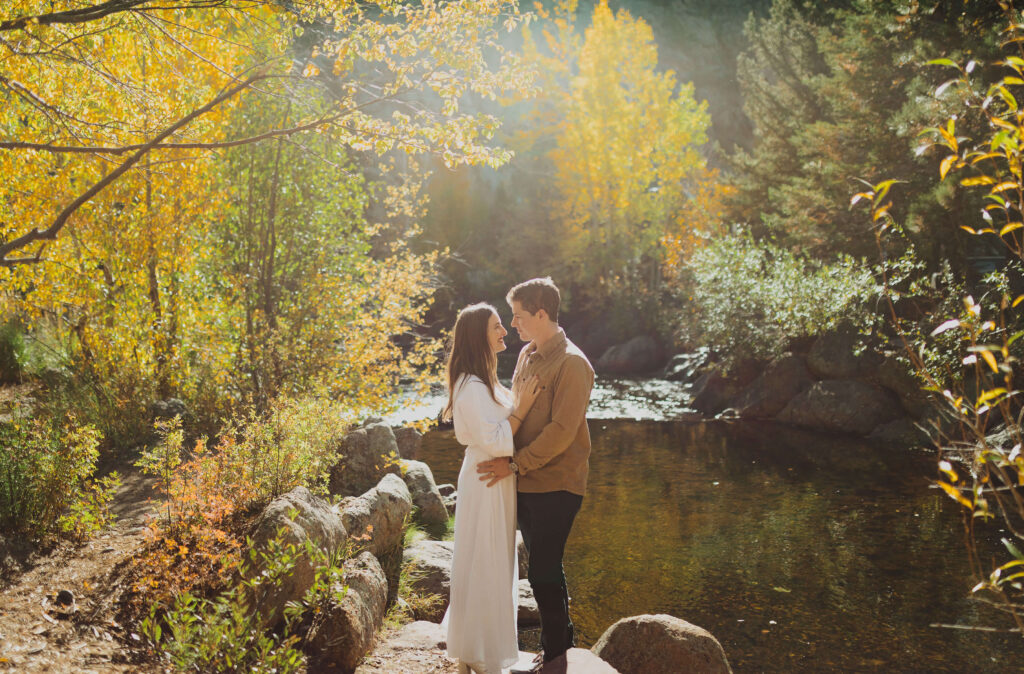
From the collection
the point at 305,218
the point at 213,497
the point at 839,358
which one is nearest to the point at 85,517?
the point at 213,497

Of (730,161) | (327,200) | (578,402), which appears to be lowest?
(578,402)

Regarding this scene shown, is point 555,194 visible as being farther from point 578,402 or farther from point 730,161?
point 578,402

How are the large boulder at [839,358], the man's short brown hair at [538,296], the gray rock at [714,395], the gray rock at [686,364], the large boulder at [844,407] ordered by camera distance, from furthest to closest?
the gray rock at [686,364] → the gray rock at [714,395] → the large boulder at [839,358] → the large boulder at [844,407] → the man's short brown hair at [538,296]

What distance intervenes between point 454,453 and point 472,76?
Result: 23.8 ft

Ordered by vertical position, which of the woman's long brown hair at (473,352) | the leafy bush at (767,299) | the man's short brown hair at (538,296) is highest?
the leafy bush at (767,299)

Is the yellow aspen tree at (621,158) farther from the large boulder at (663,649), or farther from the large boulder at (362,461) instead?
the large boulder at (663,649)

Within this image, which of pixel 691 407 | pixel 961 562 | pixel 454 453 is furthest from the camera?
pixel 691 407

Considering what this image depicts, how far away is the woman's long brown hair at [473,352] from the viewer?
13.9ft

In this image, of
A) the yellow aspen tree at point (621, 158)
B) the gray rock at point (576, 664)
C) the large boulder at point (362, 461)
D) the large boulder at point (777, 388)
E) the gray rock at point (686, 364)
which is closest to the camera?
the gray rock at point (576, 664)

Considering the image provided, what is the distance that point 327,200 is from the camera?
429 inches

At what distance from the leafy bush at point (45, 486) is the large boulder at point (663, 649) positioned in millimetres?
3637

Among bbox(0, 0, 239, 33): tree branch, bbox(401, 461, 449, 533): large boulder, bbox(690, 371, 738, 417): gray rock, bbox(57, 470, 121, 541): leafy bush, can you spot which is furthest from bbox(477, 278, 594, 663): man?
bbox(690, 371, 738, 417): gray rock

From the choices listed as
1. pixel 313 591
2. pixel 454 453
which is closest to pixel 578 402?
pixel 313 591

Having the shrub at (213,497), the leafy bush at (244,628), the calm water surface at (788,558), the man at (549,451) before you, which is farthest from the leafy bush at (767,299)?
the leafy bush at (244,628)
